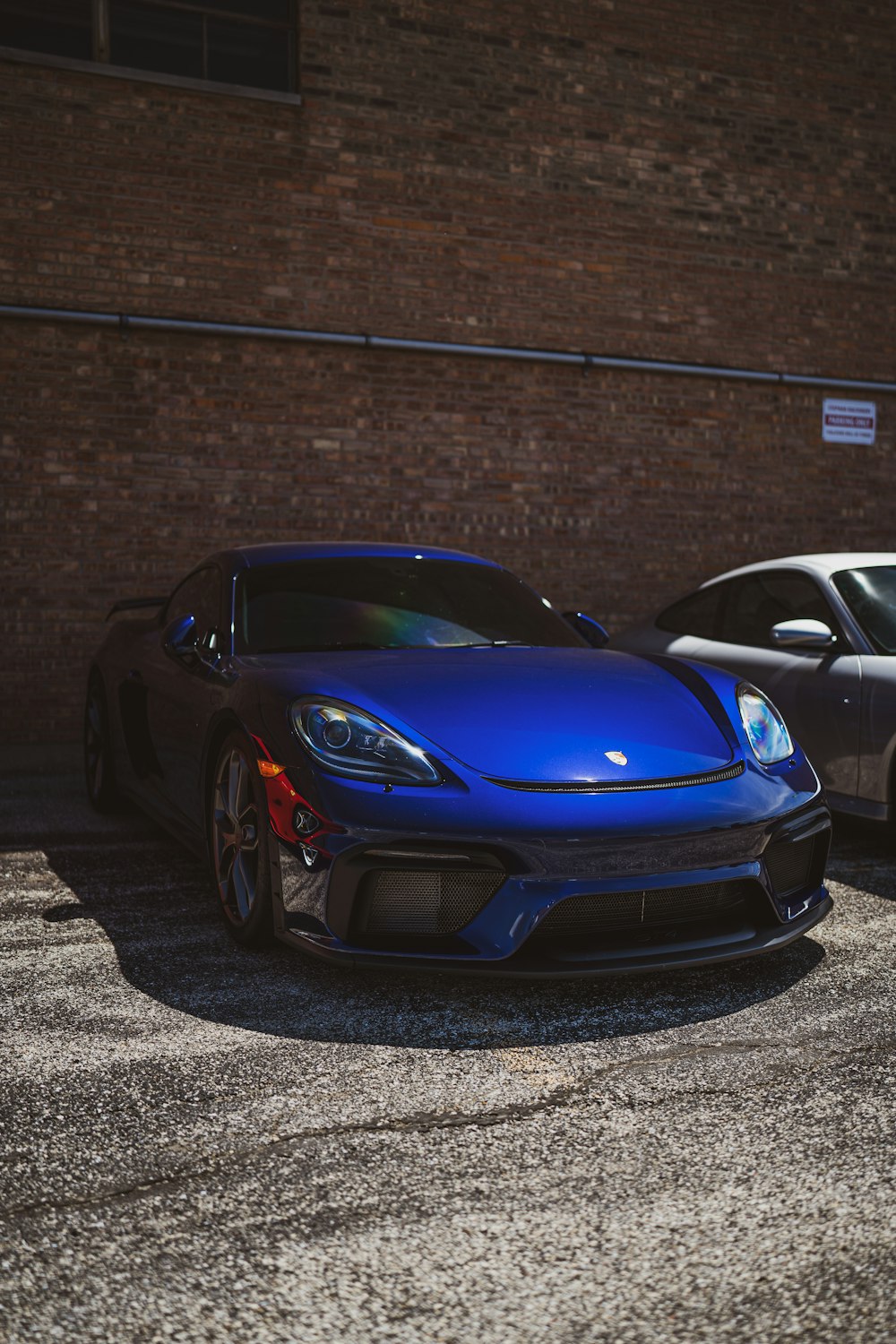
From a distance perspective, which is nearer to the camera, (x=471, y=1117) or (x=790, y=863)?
(x=471, y=1117)

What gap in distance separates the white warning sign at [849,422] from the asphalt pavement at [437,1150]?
8.16 m

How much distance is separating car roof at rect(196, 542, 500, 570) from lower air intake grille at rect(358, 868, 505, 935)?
192cm

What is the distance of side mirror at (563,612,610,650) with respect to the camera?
5.20 m

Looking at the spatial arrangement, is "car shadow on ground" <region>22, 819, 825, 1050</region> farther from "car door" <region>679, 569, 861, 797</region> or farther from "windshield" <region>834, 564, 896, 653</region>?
"windshield" <region>834, 564, 896, 653</region>

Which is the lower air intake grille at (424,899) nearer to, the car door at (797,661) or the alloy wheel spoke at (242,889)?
the alloy wheel spoke at (242,889)

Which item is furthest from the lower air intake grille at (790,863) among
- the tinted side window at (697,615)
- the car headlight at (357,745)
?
the tinted side window at (697,615)

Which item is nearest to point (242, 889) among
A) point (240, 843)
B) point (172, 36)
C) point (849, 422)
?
point (240, 843)

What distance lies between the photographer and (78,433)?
359 inches

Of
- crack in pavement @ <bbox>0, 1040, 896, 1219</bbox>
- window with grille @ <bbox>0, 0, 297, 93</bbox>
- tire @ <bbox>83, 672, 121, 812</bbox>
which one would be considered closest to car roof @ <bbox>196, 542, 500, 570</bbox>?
tire @ <bbox>83, 672, 121, 812</bbox>

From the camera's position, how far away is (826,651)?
18.3ft

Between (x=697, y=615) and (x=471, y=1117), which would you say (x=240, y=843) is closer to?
(x=471, y=1117)

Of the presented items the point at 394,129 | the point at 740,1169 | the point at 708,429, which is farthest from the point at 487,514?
the point at 740,1169

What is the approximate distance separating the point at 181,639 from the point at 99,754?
1781 millimetres

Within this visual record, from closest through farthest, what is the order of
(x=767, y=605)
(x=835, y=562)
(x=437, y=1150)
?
1. (x=437, y=1150)
2. (x=835, y=562)
3. (x=767, y=605)
